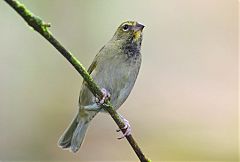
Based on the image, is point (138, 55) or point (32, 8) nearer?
point (138, 55)

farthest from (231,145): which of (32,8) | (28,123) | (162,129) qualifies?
(32,8)

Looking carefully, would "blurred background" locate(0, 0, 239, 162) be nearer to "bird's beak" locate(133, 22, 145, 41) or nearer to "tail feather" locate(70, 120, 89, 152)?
"tail feather" locate(70, 120, 89, 152)

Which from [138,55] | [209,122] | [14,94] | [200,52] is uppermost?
[14,94]

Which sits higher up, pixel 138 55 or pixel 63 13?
pixel 63 13

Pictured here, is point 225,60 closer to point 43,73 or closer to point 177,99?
point 177,99

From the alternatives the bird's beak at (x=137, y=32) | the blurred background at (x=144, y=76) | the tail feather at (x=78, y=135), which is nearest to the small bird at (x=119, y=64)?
the bird's beak at (x=137, y=32)

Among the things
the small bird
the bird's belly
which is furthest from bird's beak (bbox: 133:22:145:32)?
the bird's belly
